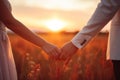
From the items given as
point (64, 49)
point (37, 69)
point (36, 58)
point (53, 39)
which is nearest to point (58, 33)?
point (53, 39)

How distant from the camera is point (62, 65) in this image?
18.1ft

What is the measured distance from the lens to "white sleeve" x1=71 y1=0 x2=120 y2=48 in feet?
12.0

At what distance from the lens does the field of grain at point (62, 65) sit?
569 centimetres

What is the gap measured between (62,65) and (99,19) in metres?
1.79

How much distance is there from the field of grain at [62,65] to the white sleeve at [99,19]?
1.62 meters

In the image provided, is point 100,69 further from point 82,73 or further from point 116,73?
point 116,73

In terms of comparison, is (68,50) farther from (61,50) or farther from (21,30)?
(21,30)

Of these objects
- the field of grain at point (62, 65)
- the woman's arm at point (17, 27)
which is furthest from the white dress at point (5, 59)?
the field of grain at point (62, 65)

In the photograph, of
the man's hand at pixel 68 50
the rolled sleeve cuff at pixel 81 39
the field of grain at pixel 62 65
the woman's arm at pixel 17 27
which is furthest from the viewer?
the field of grain at pixel 62 65

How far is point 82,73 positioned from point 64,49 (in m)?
1.69

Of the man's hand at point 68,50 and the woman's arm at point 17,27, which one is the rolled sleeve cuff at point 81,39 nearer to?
the man's hand at point 68,50

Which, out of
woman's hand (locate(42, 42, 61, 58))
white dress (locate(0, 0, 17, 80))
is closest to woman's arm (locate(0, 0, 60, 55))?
woman's hand (locate(42, 42, 61, 58))

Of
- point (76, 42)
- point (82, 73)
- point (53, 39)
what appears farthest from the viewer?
point (53, 39)

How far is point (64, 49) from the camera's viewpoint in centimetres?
424
